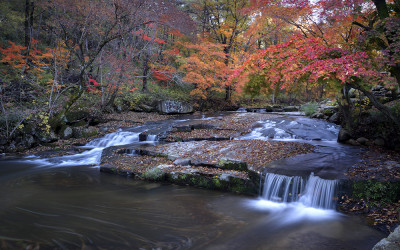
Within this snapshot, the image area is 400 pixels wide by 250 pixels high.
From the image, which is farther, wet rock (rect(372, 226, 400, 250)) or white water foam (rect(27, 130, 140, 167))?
white water foam (rect(27, 130, 140, 167))

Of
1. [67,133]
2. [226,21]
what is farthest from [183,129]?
[226,21]

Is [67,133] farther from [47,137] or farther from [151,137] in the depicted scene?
[151,137]

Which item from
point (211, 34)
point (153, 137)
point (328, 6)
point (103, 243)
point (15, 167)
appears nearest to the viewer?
point (103, 243)

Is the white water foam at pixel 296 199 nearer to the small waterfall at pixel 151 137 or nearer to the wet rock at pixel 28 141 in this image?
the small waterfall at pixel 151 137

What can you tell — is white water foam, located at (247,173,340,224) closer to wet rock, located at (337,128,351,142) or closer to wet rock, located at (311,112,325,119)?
→ wet rock, located at (337,128,351,142)

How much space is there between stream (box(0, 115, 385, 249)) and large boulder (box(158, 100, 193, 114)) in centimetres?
1105

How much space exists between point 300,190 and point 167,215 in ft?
10.8

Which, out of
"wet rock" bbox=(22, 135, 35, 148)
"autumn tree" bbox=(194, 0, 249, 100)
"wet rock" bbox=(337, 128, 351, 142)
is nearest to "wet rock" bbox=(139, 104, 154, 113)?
"autumn tree" bbox=(194, 0, 249, 100)

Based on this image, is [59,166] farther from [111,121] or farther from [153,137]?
[111,121]

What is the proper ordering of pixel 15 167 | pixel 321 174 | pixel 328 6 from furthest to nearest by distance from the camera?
pixel 15 167 < pixel 321 174 < pixel 328 6

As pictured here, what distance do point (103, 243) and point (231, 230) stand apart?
234 cm

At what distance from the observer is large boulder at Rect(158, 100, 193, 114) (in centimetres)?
1920

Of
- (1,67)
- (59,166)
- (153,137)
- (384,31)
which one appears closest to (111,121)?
(153,137)

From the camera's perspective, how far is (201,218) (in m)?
5.17
